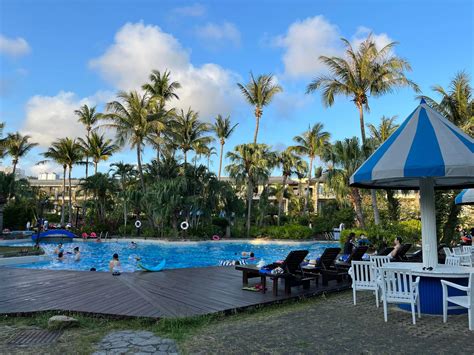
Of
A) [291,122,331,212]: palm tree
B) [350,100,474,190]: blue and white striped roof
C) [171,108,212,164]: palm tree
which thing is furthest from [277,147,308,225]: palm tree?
[350,100,474,190]: blue and white striped roof

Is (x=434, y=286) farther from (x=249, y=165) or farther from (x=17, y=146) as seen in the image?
(x=17, y=146)

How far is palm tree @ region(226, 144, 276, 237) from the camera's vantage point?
3030 centimetres

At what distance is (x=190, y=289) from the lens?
8273 millimetres

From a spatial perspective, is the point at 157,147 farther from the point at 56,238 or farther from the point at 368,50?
the point at 368,50

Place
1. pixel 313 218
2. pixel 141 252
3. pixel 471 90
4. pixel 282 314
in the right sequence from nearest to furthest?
pixel 282 314 < pixel 471 90 < pixel 141 252 < pixel 313 218

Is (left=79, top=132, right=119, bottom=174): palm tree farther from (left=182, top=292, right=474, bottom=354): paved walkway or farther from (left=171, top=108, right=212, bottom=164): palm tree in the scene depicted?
(left=182, top=292, right=474, bottom=354): paved walkway

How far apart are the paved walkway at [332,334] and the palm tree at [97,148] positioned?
34.4m

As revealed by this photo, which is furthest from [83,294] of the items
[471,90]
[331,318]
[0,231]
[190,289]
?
[0,231]

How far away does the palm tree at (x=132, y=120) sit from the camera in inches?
1182

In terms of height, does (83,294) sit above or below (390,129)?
below

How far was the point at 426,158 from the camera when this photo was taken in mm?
6133

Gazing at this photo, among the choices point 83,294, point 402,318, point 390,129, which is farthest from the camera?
point 390,129

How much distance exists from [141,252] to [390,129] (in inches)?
741

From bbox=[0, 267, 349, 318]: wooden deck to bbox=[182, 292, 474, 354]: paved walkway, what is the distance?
873 mm
